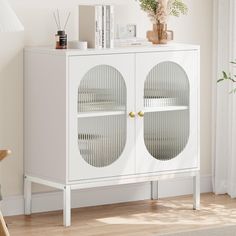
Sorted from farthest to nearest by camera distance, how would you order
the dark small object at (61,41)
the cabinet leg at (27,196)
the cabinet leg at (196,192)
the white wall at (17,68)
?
the cabinet leg at (196,192) < the cabinet leg at (27,196) < the white wall at (17,68) < the dark small object at (61,41)

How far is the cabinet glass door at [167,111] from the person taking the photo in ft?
16.7

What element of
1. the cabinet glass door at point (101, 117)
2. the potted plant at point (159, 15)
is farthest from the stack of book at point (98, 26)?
the potted plant at point (159, 15)

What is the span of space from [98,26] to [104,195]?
3.62 feet

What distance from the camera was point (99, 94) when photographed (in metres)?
4.96

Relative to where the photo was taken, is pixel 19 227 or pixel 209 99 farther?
pixel 209 99

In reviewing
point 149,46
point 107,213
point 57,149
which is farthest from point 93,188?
point 149,46

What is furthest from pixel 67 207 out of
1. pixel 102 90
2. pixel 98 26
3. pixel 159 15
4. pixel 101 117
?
pixel 159 15

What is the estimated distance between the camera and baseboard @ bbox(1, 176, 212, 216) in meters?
5.19

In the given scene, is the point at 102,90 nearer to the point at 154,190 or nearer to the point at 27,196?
the point at 27,196

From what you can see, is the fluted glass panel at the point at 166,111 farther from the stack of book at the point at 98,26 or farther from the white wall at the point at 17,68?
the white wall at the point at 17,68

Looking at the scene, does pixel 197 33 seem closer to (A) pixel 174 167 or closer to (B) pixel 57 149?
(A) pixel 174 167

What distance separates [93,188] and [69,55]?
100 centimetres

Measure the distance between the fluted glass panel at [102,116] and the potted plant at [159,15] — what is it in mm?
443

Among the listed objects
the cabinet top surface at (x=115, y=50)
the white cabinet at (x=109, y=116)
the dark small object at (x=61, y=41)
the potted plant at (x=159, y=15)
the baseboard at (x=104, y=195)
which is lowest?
the baseboard at (x=104, y=195)
